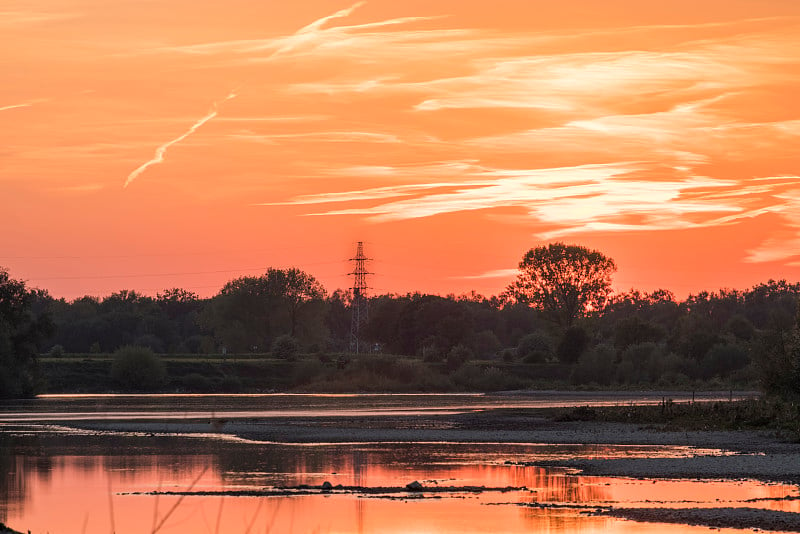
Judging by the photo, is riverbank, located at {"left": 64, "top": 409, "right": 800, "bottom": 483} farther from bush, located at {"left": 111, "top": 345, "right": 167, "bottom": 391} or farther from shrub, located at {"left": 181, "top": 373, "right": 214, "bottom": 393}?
bush, located at {"left": 111, "top": 345, "right": 167, "bottom": 391}

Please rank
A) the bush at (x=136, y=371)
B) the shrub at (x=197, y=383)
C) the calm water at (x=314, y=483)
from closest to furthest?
the calm water at (x=314, y=483) < the bush at (x=136, y=371) < the shrub at (x=197, y=383)

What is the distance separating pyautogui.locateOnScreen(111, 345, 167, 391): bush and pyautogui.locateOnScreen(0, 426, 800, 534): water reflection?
74388 millimetres

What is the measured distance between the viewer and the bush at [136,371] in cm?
12312

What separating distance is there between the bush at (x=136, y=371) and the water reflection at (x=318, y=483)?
74388mm

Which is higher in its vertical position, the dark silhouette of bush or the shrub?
the dark silhouette of bush

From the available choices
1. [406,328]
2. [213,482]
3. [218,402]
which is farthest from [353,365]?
[213,482]

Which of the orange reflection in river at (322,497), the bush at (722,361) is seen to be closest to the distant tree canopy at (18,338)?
the orange reflection in river at (322,497)

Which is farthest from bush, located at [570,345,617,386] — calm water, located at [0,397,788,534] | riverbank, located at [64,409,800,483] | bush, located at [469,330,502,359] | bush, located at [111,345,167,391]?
calm water, located at [0,397,788,534]

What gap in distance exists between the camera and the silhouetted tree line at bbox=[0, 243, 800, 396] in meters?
110

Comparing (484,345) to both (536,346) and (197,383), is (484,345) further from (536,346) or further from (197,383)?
(197,383)

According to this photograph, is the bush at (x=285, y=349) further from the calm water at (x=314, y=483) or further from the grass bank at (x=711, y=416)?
the calm water at (x=314, y=483)

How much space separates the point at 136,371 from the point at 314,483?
9198 cm

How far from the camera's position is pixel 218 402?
9775cm

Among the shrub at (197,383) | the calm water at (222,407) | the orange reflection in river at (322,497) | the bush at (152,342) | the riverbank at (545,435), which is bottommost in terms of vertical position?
the orange reflection in river at (322,497)
